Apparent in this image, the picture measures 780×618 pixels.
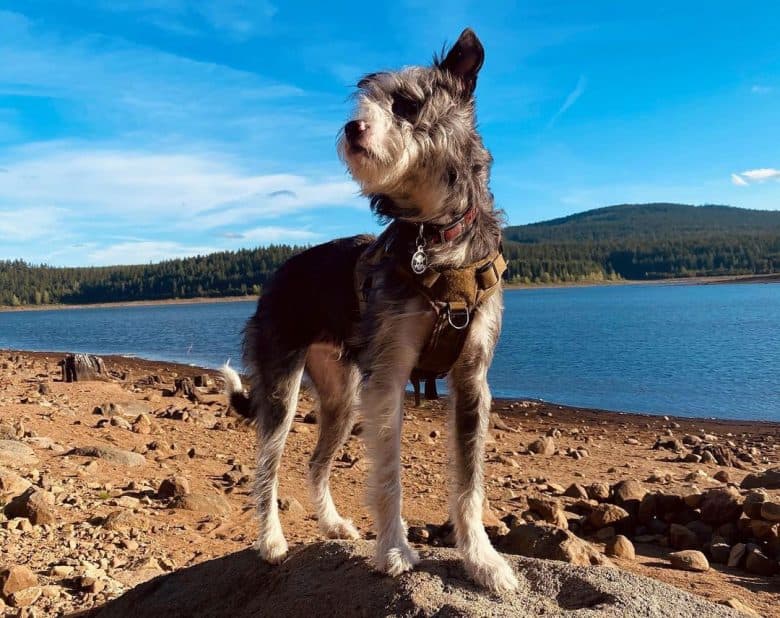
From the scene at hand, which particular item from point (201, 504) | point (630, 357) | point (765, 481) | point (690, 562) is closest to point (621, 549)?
point (690, 562)

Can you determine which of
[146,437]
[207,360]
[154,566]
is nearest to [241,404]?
[154,566]

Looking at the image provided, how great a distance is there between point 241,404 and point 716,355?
97.3 feet

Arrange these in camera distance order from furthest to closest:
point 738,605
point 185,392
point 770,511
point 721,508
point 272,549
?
1. point 185,392
2. point 721,508
3. point 770,511
4. point 272,549
5. point 738,605

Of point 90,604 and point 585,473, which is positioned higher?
point 90,604

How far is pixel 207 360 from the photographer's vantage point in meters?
34.1

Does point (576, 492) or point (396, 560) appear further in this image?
point (576, 492)

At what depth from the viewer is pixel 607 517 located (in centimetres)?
748

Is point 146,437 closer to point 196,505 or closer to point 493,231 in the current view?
point 196,505

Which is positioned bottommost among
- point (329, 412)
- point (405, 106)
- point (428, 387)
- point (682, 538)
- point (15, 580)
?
point (682, 538)

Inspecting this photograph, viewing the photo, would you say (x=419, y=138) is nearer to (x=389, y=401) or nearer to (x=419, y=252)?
(x=419, y=252)

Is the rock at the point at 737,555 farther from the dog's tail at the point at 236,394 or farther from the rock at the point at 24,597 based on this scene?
the rock at the point at 24,597

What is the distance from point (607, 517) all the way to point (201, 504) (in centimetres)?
428

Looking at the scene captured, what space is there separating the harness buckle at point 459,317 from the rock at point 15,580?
3742 mm

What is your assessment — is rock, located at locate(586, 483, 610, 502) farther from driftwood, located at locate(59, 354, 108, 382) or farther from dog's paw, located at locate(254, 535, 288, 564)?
driftwood, located at locate(59, 354, 108, 382)
